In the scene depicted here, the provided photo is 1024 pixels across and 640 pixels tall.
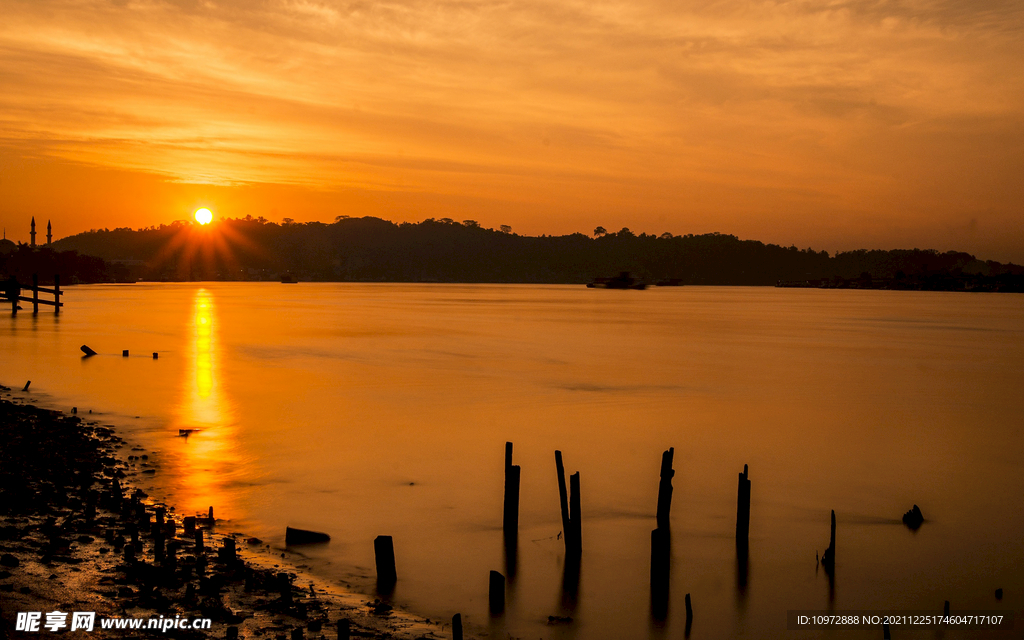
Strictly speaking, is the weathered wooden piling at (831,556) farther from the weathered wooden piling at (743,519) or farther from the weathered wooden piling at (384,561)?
the weathered wooden piling at (384,561)

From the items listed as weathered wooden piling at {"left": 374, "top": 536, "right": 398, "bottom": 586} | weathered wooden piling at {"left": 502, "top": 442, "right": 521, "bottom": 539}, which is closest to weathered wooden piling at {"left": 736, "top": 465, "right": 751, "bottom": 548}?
weathered wooden piling at {"left": 502, "top": 442, "right": 521, "bottom": 539}

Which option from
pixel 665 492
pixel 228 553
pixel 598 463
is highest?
pixel 665 492

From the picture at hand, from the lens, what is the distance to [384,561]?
11516 millimetres

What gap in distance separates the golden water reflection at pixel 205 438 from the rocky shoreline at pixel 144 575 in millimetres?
1845

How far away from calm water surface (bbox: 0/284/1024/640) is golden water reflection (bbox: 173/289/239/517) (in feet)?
0.39

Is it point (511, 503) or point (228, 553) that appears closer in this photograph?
point (228, 553)

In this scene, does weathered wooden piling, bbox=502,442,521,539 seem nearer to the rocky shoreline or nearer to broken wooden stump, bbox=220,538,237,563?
the rocky shoreline

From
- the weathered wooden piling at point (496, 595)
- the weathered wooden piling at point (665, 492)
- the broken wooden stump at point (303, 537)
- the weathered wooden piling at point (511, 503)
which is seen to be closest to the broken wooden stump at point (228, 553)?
the broken wooden stump at point (303, 537)

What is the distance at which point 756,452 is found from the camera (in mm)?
22656

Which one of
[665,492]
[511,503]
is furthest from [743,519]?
[511,503]

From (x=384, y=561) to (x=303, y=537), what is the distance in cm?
225

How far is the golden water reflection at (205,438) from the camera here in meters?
15.8

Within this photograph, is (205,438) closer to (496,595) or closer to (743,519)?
(496,595)

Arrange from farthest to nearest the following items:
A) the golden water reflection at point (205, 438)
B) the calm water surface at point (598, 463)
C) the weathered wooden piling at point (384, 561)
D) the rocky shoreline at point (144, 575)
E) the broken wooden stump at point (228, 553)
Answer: the golden water reflection at point (205, 438)
the calm water surface at point (598, 463)
the weathered wooden piling at point (384, 561)
the broken wooden stump at point (228, 553)
the rocky shoreline at point (144, 575)
